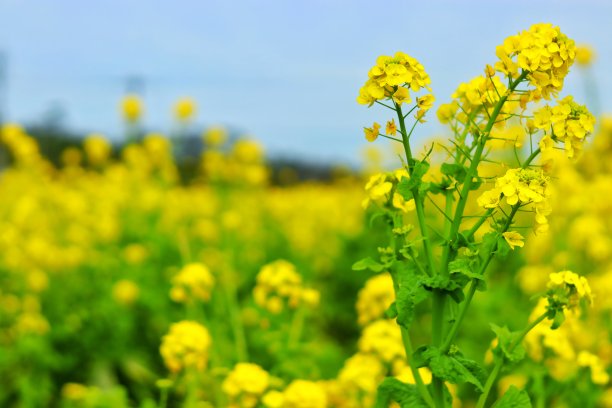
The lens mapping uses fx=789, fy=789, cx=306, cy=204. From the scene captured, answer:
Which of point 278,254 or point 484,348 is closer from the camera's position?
point 484,348

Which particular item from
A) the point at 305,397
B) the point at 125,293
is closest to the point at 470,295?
the point at 305,397

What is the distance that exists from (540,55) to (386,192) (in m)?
0.43

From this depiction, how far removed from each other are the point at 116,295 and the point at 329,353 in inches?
54.0

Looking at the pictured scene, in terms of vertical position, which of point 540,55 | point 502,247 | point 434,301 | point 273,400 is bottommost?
point 273,400

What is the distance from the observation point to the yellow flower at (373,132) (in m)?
1.55

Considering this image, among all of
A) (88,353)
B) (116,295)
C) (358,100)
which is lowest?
(88,353)

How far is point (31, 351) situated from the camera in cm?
355

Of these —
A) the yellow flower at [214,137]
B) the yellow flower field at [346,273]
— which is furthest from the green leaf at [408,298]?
the yellow flower at [214,137]

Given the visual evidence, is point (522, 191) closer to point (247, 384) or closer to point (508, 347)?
point (508, 347)

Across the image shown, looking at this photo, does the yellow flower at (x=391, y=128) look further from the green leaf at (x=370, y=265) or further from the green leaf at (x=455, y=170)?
the green leaf at (x=370, y=265)

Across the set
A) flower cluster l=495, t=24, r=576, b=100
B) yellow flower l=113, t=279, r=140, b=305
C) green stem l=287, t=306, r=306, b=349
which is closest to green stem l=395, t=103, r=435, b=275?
flower cluster l=495, t=24, r=576, b=100

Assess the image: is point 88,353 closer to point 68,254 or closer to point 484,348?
point 68,254

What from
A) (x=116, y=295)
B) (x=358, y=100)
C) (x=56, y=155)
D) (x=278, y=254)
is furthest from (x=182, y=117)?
(x=56, y=155)

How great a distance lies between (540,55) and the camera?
146cm
